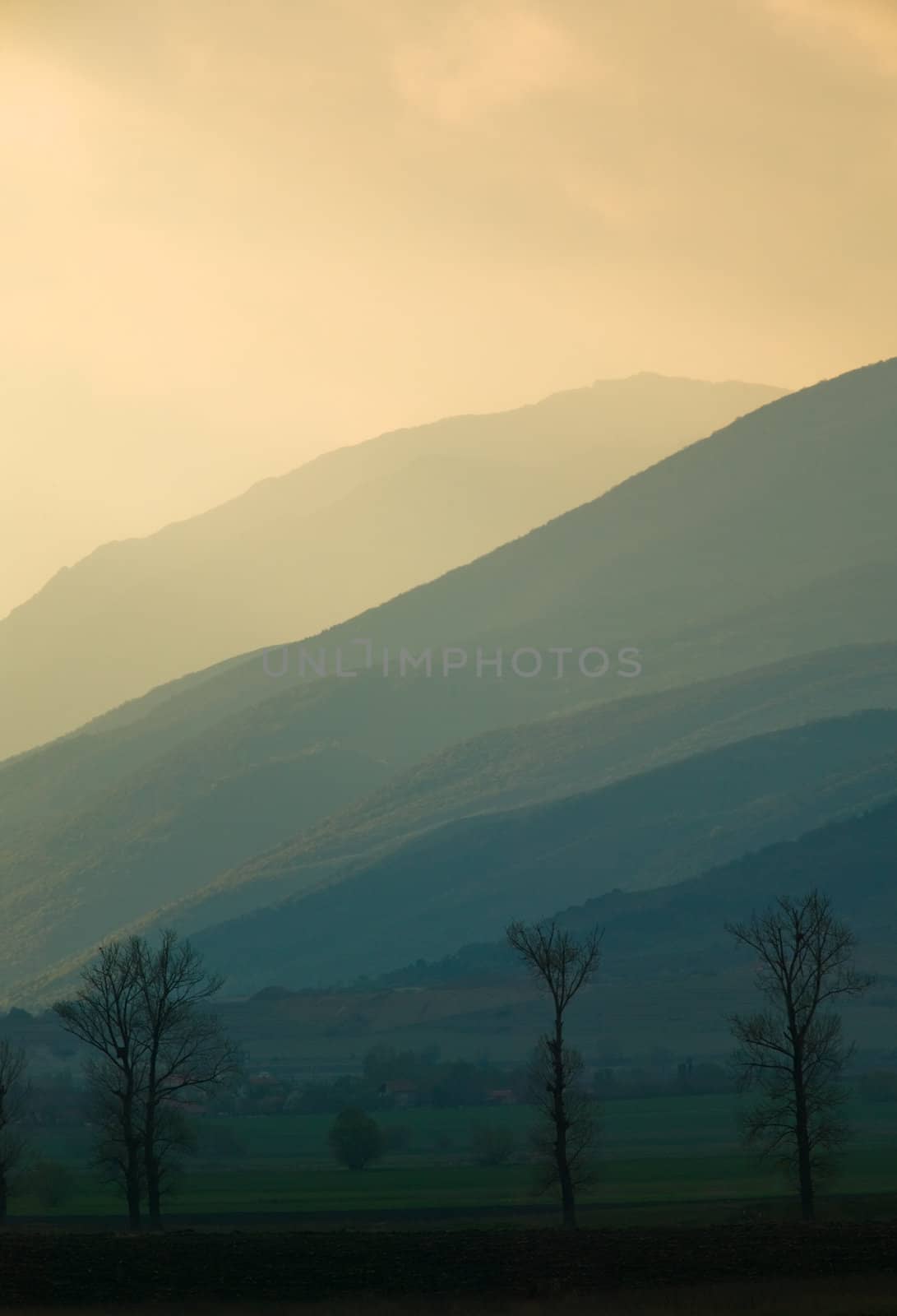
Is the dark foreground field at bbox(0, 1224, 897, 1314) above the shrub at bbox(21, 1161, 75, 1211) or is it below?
above

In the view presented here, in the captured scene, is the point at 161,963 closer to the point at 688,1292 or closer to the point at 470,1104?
the point at 688,1292

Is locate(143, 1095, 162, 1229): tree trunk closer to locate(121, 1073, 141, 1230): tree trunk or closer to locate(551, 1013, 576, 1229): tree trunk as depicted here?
locate(121, 1073, 141, 1230): tree trunk

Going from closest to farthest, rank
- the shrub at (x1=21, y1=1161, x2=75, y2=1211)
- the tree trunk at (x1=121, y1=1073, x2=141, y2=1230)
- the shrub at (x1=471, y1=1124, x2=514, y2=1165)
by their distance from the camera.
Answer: the tree trunk at (x1=121, y1=1073, x2=141, y2=1230) → the shrub at (x1=21, y1=1161, x2=75, y2=1211) → the shrub at (x1=471, y1=1124, x2=514, y2=1165)

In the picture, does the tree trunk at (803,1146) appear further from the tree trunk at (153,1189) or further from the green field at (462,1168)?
the tree trunk at (153,1189)

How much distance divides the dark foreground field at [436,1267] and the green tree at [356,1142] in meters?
51.0

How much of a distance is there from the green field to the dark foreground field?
13332 millimetres

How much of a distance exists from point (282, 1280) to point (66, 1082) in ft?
459

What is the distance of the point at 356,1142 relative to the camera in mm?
114688

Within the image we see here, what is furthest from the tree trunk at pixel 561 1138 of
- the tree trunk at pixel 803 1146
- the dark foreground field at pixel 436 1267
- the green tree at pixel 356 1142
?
the green tree at pixel 356 1142

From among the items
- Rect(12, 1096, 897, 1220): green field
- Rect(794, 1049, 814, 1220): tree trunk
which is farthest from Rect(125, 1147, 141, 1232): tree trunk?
Rect(794, 1049, 814, 1220): tree trunk

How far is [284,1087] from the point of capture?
572 feet

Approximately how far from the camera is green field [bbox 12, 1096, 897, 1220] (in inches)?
3516

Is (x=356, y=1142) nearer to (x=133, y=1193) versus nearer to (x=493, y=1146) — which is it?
(x=493, y=1146)

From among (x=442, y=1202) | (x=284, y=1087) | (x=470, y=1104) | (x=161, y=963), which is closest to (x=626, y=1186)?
(x=442, y=1202)
